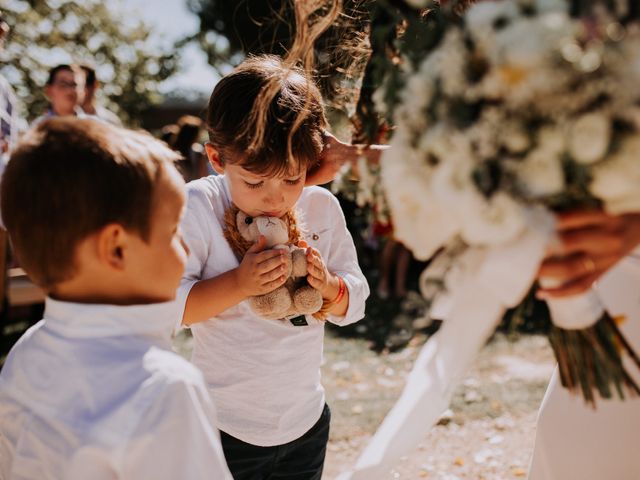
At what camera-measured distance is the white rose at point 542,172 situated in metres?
1.12

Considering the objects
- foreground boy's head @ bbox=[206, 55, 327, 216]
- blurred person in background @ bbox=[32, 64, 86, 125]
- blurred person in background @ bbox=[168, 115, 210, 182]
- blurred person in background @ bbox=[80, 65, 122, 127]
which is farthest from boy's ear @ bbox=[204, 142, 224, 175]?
blurred person in background @ bbox=[168, 115, 210, 182]

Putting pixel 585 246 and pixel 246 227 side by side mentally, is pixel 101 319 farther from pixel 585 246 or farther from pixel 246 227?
pixel 585 246

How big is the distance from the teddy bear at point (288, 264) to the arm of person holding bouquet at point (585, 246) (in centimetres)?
90

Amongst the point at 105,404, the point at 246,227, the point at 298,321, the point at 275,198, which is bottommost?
the point at 298,321

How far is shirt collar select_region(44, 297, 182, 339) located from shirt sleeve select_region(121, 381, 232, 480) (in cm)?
20

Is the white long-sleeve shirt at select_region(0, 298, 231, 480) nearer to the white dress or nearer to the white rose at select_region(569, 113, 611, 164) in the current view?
the white rose at select_region(569, 113, 611, 164)

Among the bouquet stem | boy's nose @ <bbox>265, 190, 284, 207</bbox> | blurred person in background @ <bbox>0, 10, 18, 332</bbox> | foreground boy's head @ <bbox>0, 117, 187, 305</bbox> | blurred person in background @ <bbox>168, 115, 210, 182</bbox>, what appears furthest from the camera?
blurred person in background @ <bbox>168, 115, 210, 182</bbox>

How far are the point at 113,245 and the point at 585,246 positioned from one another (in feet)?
3.41

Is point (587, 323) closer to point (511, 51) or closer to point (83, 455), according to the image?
point (511, 51)

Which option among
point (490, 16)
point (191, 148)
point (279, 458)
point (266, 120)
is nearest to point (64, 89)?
point (191, 148)

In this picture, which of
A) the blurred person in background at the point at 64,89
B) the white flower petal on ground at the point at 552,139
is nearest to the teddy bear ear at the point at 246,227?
the white flower petal on ground at the point at 552,139

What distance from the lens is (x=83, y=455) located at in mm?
1238

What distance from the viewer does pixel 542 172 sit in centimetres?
112

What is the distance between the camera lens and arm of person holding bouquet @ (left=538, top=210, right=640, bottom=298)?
4.10 feet
